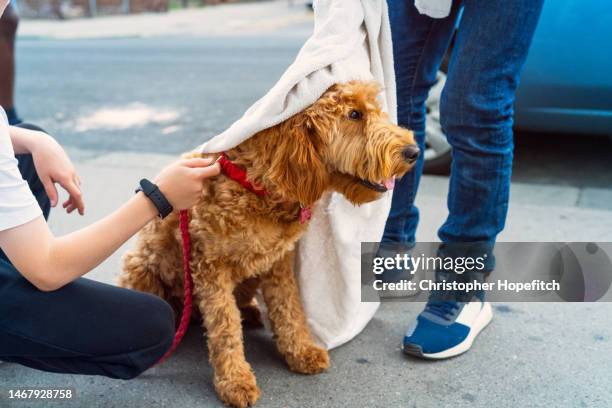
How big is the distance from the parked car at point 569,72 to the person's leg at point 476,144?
1.67 meters

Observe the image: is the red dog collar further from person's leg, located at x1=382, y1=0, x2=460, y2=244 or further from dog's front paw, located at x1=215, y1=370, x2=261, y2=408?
person's leg, located at x1=382, y1=0, x2=460, y2=244

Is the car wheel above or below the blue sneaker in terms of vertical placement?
below

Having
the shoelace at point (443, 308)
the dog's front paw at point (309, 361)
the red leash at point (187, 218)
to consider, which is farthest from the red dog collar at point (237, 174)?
the shoelace at point (443, 308)

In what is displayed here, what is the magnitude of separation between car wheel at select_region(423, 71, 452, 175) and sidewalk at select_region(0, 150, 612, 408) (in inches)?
71.1

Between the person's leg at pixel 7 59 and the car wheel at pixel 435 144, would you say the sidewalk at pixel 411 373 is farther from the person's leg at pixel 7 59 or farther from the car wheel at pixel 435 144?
the person's leg at pixel 7 59

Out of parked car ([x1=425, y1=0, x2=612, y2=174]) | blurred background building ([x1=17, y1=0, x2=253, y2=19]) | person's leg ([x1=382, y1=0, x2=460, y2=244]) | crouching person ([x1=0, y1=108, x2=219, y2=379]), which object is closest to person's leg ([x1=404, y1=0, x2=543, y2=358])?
person's leg ([x1=382, y1=0, x2=460, y2=244])

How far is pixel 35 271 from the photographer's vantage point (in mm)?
1716

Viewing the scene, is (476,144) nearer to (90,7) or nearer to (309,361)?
(309,361)

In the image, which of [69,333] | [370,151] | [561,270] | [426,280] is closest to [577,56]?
[561,270]

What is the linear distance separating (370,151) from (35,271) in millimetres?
990

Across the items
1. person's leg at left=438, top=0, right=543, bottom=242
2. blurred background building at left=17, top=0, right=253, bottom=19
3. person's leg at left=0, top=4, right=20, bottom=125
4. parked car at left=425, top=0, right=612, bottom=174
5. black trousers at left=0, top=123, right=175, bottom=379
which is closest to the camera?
black trousers at left=0, top=123, right=175, bottom=379

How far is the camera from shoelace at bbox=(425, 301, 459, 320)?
2.49 m

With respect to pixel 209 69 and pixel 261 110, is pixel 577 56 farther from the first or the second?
pixel 209 69

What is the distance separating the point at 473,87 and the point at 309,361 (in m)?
1.10
